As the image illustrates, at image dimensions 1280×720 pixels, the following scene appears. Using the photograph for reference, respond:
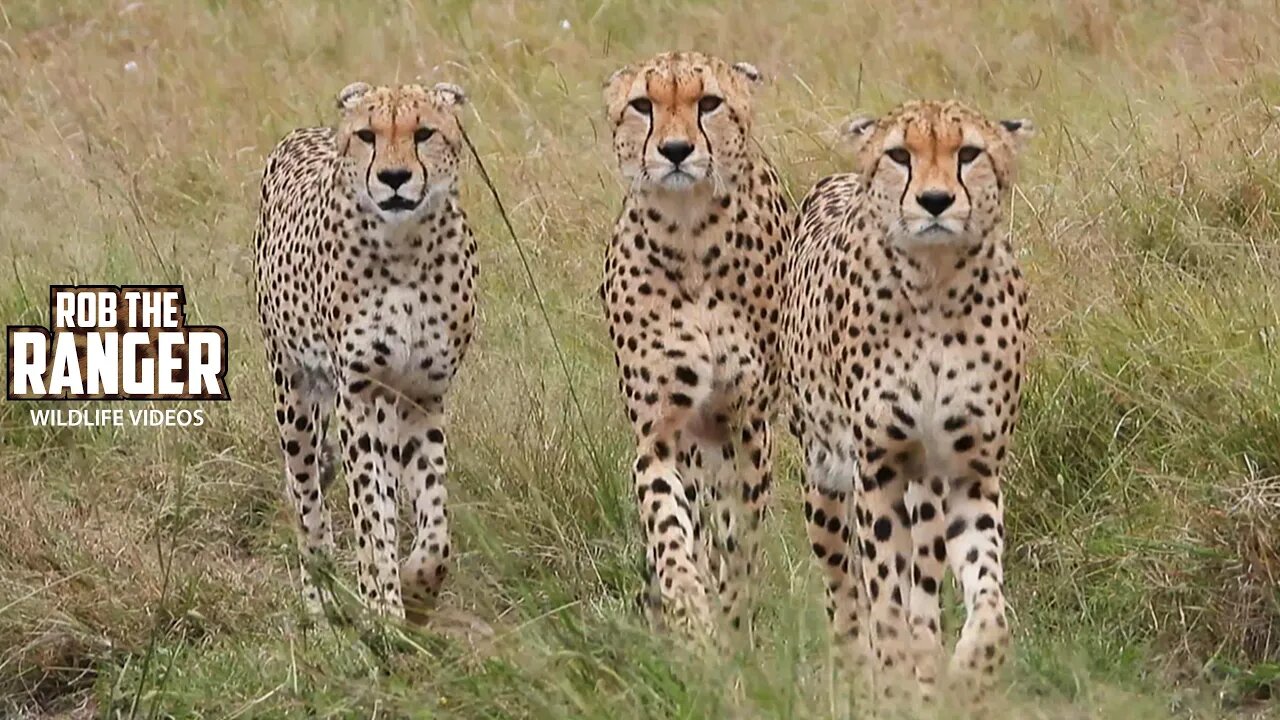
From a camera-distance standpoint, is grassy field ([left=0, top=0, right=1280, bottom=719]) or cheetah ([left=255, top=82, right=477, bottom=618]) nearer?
grassy field ([left=0, top=0, right=1280, bottom=719])

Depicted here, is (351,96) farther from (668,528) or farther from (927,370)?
(927,370)

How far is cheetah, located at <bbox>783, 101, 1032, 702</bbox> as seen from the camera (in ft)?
11.6

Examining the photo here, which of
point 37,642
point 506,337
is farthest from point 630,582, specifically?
point 506,337

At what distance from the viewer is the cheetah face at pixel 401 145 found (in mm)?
4355

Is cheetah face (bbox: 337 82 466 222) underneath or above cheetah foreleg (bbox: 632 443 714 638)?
above

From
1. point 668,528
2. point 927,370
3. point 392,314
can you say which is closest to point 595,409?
point 392,314

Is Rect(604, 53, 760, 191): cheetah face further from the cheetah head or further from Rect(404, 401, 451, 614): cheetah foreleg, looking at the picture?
Rect(404, 401, 451, 614): cheetah foreleg

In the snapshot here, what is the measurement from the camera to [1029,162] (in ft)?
20.8

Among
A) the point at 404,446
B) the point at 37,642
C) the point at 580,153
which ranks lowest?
the point at 37,642

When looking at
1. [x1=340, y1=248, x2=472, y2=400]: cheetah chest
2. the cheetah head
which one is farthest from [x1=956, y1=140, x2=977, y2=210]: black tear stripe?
[x1=340, y1=248, x2=472, y2=400]: cheetah chest

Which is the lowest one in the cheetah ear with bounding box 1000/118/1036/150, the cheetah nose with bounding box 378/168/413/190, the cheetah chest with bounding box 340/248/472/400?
the cheetah chest with bounding box 340/248/472/400

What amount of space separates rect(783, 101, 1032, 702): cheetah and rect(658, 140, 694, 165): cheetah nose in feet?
0.93

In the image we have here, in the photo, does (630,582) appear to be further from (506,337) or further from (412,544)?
(506,337)

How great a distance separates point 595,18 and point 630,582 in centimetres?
479
